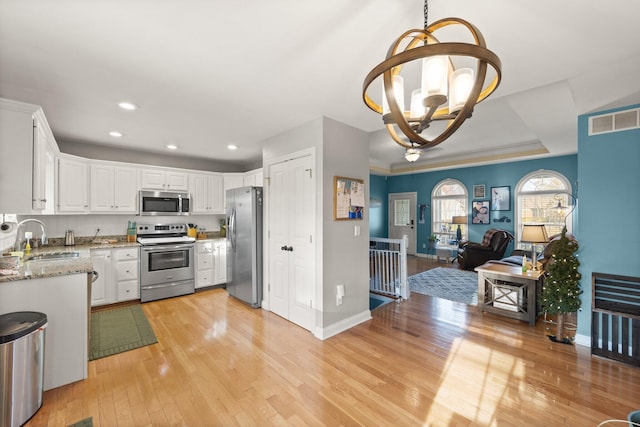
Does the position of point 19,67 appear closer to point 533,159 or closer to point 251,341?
point 251,341

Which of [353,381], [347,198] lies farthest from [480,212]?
[353,381]

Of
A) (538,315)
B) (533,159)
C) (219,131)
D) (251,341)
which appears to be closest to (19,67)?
(219,131)

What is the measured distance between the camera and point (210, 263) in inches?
193

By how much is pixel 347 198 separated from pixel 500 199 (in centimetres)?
535

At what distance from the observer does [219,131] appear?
145 inches

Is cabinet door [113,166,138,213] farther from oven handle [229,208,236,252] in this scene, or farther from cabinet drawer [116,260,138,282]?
oven handle [229,208,236,252]

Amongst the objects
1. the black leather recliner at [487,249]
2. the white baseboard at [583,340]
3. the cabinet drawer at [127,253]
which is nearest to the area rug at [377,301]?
the white baseboard at [583,340]

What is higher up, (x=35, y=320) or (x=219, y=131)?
(x=219, y=131)

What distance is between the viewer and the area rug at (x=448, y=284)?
4.38 m

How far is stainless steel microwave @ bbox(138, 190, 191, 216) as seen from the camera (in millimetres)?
4500

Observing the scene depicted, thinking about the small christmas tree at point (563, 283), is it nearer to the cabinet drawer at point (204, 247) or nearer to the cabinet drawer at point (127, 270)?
the cabinet drawer at point (204, 247)

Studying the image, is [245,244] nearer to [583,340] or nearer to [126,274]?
[126,274]

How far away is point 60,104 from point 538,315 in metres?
6.15

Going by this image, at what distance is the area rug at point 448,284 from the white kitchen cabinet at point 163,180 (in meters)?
4.66
